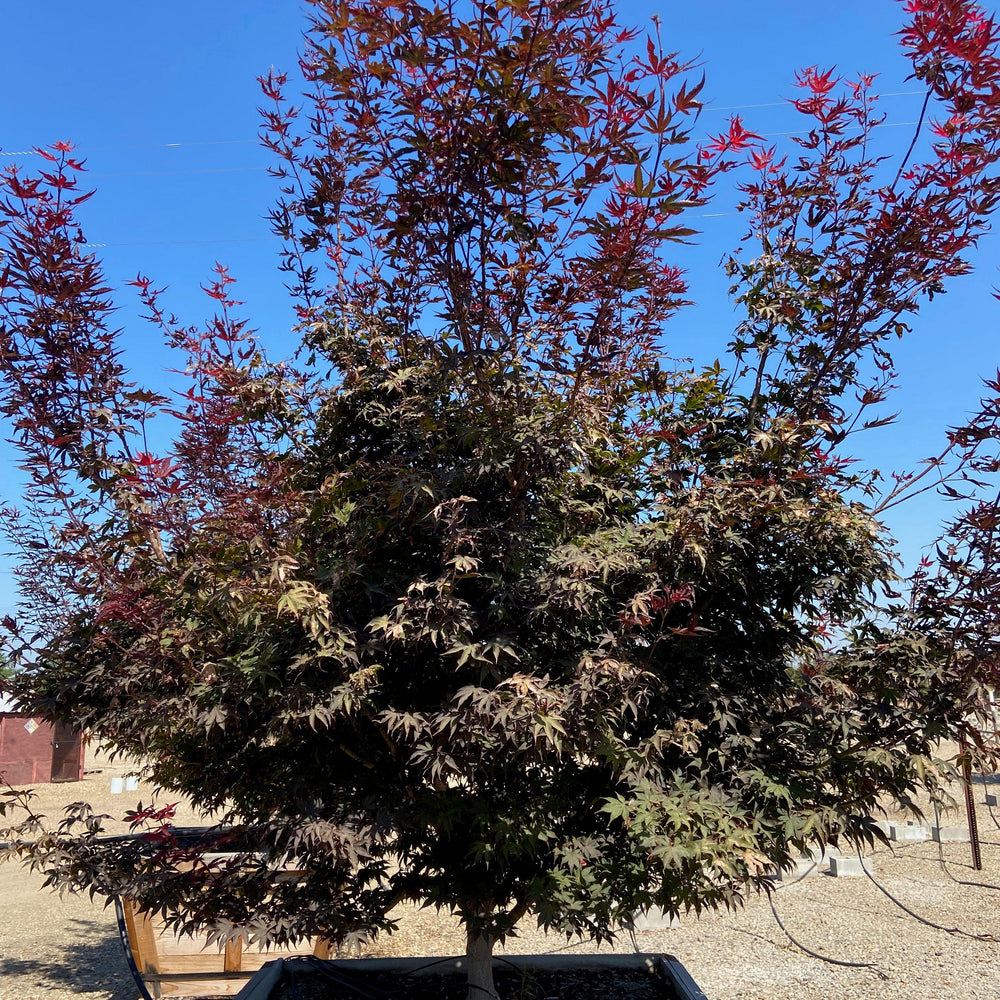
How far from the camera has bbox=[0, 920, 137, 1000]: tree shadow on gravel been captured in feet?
20.7

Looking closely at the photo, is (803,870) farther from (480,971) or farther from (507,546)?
(507,546)

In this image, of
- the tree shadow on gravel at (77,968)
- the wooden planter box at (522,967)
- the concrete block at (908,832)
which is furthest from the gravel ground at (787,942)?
the wooden planter box at (522,967)

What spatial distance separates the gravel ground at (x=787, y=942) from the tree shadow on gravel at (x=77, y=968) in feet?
0.04

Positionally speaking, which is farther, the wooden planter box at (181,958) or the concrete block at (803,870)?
the concrete block at (803,870)

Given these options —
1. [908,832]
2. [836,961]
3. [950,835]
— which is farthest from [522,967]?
[950,835]

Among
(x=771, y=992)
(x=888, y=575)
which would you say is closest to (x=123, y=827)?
(x=771, y=992)

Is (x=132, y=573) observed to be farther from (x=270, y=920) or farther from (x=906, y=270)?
(x=906, y=270)

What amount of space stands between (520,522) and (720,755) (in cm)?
107

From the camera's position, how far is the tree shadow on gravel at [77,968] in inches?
248

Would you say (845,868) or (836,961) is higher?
A: (845,868)

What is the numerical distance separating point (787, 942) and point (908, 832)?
427 centimetres

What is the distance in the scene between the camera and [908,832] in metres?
10.3

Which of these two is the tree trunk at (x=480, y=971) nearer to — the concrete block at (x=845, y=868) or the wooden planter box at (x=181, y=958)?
the wooden planter box at (x=181, y=958)

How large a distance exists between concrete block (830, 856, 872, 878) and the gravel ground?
13cm
